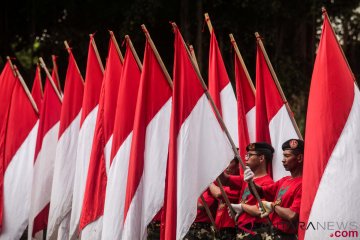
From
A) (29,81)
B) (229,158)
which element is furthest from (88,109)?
(29,81)

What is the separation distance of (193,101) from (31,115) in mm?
4373

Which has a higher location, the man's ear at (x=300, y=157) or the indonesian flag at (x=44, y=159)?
the indonesian flag at (x=44, y=159)

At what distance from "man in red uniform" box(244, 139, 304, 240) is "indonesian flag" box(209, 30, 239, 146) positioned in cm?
295

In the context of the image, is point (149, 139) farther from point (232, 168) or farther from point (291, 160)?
point (291, 160)

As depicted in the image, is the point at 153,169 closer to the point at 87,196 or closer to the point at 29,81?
the point at 87,196

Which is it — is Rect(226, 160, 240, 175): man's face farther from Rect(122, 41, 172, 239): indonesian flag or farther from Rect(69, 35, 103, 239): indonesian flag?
Rect(69, 35, 103, 239): indonesian flag

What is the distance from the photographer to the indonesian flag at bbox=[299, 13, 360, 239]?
6957 mm

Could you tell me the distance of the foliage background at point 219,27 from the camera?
18.8 meters

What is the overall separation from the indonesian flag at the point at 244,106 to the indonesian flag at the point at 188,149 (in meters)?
1.61

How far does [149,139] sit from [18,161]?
3606 millimetres

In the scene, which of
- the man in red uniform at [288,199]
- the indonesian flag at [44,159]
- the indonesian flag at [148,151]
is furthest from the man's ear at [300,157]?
the indonesian flag at [44,159]

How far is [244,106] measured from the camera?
10.4 metres

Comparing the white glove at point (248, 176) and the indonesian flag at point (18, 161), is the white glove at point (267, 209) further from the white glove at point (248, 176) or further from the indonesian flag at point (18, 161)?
the indonesian flag at point (18, 161)

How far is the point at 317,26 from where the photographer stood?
20.1 meters
